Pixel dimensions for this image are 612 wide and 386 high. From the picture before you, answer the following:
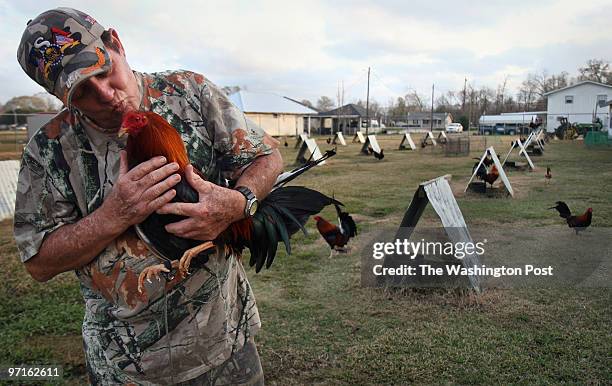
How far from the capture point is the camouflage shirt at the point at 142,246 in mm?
1537

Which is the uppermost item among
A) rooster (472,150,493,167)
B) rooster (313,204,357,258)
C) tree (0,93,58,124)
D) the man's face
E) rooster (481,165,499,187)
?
tree (0,93,58,124)

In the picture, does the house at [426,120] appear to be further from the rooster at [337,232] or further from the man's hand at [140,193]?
the man's hand at [140,193]

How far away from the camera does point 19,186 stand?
1.51 meters

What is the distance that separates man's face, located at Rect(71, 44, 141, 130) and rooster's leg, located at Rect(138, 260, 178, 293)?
1.74 ft

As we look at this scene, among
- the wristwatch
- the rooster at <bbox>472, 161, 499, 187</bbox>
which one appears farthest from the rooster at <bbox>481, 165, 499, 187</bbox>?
the wristwatch

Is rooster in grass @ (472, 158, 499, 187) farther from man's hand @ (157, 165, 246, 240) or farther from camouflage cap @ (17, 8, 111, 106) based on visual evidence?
camouflage cap @ (17, 8, 111, 106)

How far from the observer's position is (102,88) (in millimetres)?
1441

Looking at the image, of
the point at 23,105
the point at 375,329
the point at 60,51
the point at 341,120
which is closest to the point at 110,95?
the point at 60,51

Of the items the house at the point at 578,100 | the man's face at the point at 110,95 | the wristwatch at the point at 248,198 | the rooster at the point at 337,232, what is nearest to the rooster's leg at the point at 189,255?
the wristwatch at the point at 248,198

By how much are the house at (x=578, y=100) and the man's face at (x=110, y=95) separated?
54354 mm

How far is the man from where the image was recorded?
1.40 meters

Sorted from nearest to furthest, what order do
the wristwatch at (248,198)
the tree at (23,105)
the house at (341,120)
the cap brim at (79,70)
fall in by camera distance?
the cap brim at (79,70) < the wristwatch at (248,198) < the tree at (23,105) < the house at (341,120)

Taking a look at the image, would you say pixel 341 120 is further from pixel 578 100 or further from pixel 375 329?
pixel 375 329

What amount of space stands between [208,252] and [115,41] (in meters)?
0.83
